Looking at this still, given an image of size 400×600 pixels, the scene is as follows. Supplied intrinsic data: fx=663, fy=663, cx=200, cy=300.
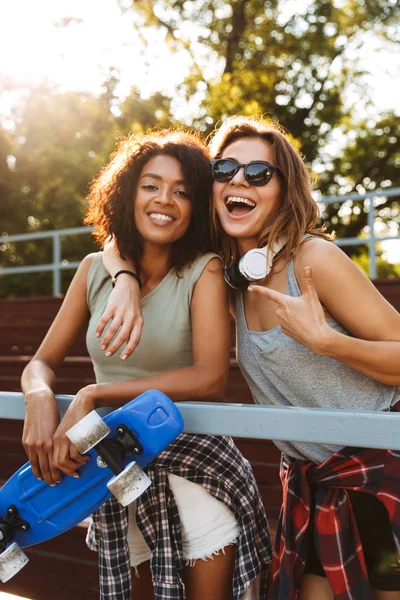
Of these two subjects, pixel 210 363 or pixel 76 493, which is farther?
pixel 210 363

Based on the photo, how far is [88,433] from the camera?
51.8 inches

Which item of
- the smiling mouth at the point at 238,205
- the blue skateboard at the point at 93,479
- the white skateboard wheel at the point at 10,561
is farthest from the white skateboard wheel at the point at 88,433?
the smiling mouth at the point at 238,205

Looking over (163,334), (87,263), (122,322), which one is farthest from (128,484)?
(87,263)

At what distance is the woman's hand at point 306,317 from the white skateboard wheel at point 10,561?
0.77 meters

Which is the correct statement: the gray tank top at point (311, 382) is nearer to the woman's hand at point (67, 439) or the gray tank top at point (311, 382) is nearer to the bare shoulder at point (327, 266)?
the bare shoulder at point (327, 266)

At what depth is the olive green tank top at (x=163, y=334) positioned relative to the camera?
183cm

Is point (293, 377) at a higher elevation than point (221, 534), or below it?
higher

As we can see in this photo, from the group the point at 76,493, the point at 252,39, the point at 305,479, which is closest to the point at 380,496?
the point at 305,479

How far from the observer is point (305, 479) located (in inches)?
62.6

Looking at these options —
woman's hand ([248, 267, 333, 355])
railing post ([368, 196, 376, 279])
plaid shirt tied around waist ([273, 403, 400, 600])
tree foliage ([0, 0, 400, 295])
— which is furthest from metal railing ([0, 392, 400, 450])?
tree foliage ([0, 0, 400, 295])

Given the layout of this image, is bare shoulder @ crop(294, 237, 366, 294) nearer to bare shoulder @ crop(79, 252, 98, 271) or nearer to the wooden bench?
bare shoulder @ crop(79, 252, 98, 271)

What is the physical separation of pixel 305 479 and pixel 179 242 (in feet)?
2.58

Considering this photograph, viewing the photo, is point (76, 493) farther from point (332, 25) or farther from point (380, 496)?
point (332, 25)

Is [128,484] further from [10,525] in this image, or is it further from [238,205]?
[238,205]
